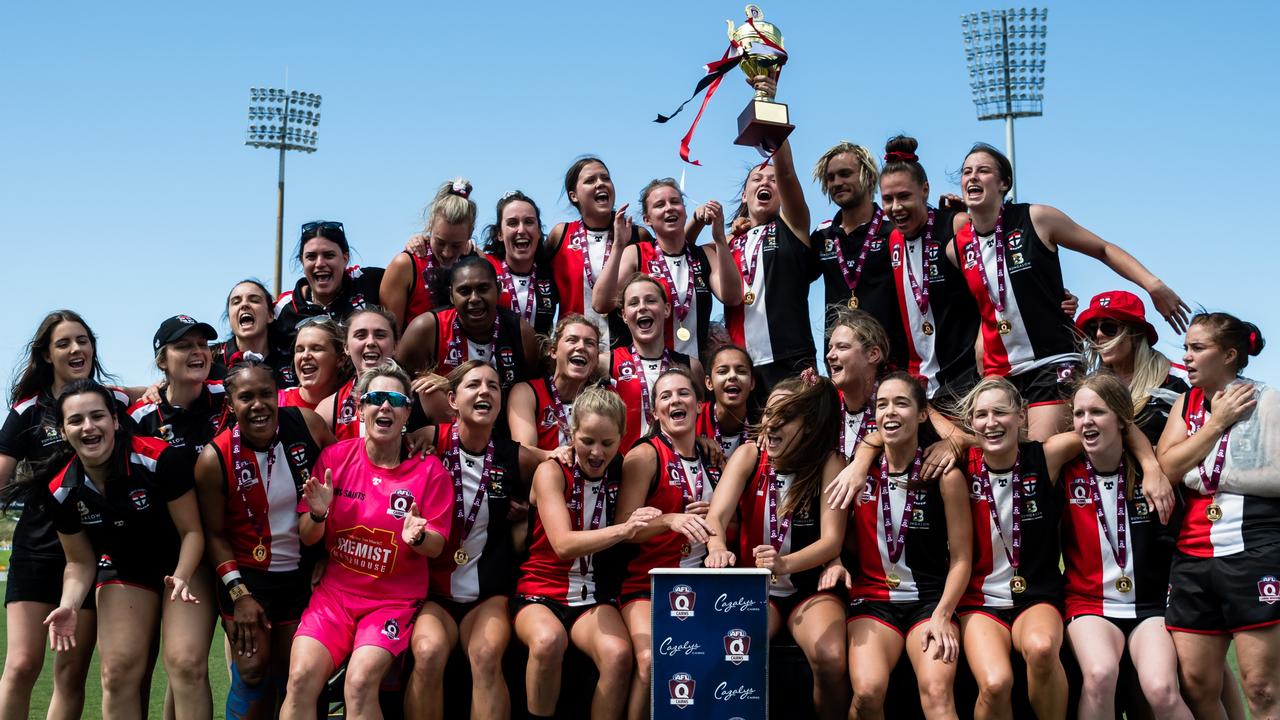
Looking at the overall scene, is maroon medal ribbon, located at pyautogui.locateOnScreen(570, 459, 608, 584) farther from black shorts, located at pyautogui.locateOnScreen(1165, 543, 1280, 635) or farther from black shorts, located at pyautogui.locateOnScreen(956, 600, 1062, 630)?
black shorts, located at pyautogui.locateOnScreen(1165, 543, 1280, 635)

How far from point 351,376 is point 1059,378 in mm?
3823

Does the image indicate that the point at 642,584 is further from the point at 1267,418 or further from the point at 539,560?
the point at 1267,418

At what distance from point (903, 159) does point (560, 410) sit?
2457 mm

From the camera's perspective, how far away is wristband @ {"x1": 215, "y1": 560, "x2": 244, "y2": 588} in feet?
17.3

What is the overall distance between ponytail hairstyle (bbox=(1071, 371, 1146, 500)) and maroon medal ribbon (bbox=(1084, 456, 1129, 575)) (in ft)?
0.11

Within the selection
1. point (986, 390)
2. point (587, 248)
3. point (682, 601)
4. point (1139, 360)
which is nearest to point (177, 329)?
point (587, 248)

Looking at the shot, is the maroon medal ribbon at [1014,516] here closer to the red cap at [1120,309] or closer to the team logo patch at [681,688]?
the red cap at [1120,309]

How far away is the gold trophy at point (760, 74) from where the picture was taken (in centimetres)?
584

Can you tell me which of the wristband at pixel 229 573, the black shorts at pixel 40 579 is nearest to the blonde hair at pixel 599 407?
the wristband at pixel 229 573

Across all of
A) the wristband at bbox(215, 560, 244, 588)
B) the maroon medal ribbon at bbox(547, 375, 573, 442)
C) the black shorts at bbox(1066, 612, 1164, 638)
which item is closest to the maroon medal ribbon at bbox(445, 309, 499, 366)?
the maroon medal ribbon at bbox(547, 375, 573, 442)

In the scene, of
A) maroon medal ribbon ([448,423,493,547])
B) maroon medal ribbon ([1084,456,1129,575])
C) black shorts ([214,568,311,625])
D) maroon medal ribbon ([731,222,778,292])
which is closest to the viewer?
maroon medal ribbon ([1084,456,1129,575])

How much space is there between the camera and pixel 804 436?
5.44 m

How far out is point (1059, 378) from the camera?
5.94 m

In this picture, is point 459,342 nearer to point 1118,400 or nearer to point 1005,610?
point 1005,610
